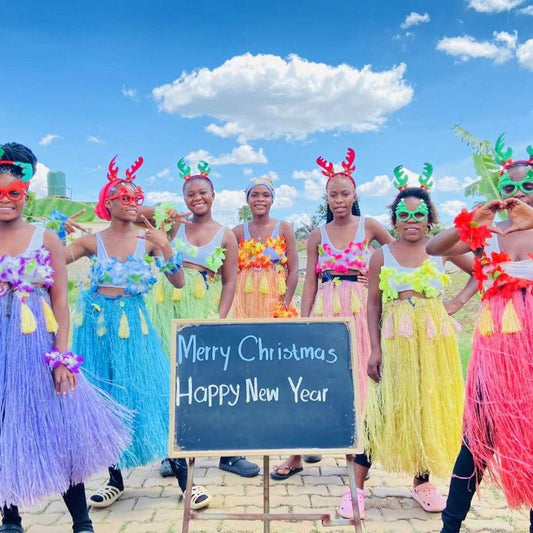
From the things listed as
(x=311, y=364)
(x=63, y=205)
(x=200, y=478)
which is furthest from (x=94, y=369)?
(x=63, y=205)

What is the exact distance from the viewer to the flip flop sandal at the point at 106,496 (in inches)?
136

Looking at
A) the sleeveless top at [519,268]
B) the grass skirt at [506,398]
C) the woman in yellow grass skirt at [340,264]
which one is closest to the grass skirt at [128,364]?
the woman in yellow grass skirt at [340,264]

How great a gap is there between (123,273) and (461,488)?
7.29ft

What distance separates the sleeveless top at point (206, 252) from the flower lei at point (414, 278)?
121 centimetres

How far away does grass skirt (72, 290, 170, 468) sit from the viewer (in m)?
3.39

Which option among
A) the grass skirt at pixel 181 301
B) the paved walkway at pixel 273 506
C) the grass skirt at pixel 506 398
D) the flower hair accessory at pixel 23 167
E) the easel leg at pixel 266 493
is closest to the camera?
the grass skirt at pixel 506 398

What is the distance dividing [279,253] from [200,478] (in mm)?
1818

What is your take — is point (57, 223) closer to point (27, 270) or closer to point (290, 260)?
point (27, 270)

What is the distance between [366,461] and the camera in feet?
10.8

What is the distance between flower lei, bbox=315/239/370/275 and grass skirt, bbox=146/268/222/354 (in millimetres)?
865

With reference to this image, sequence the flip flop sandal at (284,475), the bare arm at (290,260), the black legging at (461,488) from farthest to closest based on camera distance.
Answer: the bare arm at (290,260), the flip flop sandal at (284,475), the black legging at (461,488)

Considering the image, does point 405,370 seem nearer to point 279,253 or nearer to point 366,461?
point 366,461

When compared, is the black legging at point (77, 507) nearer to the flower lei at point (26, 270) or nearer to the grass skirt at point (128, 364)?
the grass skirt at point (128, 364)

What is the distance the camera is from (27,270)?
2707mm
